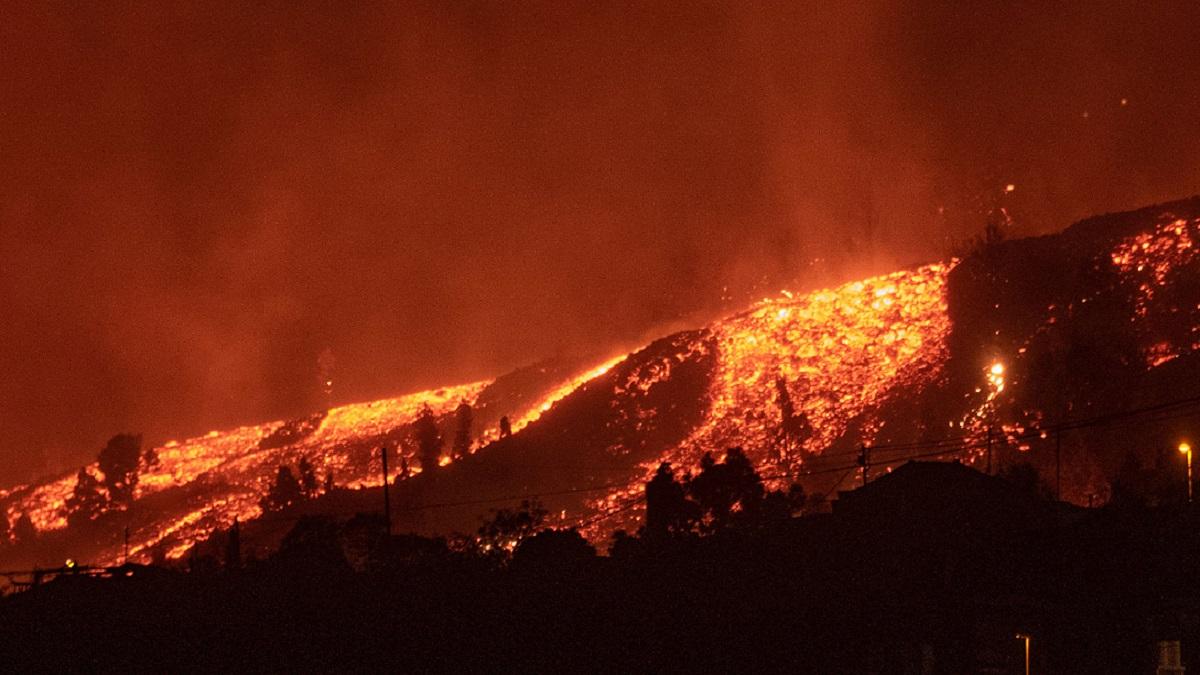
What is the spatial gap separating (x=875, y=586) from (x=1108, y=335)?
157m

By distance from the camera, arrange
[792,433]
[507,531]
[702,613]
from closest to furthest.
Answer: [702,613] → [507,531] → [792,433]

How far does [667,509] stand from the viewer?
111 meters

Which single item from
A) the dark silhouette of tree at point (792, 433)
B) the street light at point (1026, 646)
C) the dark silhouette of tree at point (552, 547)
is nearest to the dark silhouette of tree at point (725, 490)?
the dark silhouette of tree at point (552, 547)

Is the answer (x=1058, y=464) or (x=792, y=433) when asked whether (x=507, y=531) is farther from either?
(x=792, y=433)

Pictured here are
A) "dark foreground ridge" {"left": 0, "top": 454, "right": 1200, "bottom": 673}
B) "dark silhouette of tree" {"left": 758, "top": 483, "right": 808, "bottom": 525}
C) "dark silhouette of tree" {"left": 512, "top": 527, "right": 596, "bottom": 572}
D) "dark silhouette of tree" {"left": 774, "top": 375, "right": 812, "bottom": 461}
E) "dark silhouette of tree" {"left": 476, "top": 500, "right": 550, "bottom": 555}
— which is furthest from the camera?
"dark silhouette of tree" {"left": 774, "top": 375, "right": 812, "bottom": 461}

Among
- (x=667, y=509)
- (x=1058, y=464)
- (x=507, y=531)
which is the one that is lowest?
(x=507, y=531)

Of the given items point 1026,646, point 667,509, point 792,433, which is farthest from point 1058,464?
point 792,433

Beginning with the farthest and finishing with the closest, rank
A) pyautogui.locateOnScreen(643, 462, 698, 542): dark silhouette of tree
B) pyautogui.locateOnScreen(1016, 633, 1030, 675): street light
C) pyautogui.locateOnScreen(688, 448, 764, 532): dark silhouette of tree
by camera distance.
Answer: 1. pyautogui.locateOnScreen(688, 448, 764, 532): dark silhouette of tree
2. pyautogui.locateOnScreen(643, 462, 698, 542): dark silhouette of tree
3. pyautogui.locateOnScreen(1016, 633, 1030, 675): street light

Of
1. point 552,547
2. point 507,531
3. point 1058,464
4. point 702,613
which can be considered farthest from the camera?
point 507,531

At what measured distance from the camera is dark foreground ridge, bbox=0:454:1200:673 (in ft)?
124

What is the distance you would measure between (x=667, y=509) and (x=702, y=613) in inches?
2766

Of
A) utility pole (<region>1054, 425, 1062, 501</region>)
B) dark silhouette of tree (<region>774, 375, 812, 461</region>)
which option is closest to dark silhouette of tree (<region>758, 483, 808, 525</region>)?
utility pole (<region>1054, 425, 1062, 501</region>)

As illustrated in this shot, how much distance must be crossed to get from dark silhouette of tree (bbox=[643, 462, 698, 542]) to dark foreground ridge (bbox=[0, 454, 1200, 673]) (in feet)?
186

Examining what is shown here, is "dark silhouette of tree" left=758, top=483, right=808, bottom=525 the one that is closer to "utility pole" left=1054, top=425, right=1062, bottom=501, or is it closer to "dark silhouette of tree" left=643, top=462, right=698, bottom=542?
"dark silhouette of tree" left=643, top=462, right=698, bottom=542
